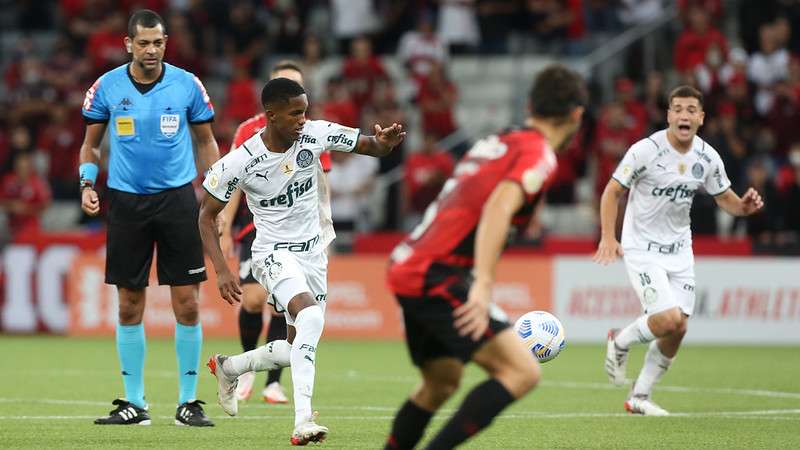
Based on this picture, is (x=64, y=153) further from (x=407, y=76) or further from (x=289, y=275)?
(x=289, y=275)

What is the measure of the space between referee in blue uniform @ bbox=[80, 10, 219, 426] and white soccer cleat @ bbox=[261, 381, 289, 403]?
167cm

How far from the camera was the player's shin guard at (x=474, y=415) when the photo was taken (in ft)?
20.5

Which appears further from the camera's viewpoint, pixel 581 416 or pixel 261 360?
pixel 581 416

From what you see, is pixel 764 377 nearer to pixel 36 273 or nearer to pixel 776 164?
pixel 776 164

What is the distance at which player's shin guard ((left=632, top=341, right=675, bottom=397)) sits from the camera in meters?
10.6

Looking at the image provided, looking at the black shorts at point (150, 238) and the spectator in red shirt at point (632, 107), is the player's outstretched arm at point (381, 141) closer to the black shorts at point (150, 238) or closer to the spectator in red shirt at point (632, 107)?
the black shorts at point (150, 238)

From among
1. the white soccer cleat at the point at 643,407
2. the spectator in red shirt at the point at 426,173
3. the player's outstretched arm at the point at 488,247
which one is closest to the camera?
the player's outstretched arm at the point at 488,247

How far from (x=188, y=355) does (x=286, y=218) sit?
4.57ft

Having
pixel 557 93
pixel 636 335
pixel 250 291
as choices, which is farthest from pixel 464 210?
pixel 250 291

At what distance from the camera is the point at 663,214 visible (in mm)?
10781

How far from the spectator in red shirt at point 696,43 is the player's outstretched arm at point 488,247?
15.5 m

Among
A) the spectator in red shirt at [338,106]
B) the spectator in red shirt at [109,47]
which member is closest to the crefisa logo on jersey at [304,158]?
the spectator in red shirt at [338,106]

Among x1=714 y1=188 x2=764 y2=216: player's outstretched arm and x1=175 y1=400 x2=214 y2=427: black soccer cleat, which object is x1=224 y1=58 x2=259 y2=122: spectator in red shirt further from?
x1=175 y1=400 x2=214 y2=427: black soccer cleat

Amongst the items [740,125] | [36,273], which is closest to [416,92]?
[740,125]
